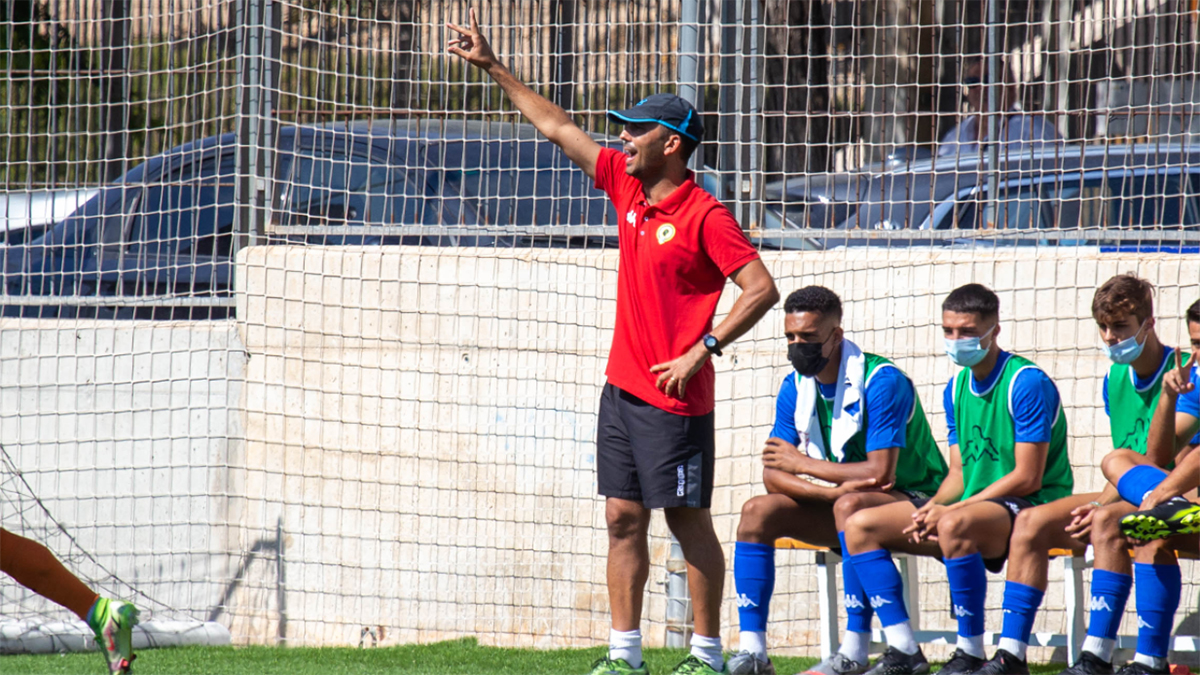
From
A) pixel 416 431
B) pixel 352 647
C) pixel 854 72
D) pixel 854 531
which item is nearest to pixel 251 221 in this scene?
pixel 416 431

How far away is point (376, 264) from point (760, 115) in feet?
6.05

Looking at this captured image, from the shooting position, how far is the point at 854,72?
6070 mm

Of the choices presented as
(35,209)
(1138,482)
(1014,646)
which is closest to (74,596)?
(1014,646)

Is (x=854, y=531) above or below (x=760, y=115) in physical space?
below

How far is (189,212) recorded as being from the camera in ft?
21.8

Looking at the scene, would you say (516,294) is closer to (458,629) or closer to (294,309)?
(294,309)

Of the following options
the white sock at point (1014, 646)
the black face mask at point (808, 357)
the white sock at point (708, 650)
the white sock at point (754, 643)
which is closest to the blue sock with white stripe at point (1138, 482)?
the white sock at point (1014, 646)

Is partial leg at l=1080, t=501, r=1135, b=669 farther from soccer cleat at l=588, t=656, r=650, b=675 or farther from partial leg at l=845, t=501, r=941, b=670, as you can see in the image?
soccer cleat at l=588, t=656, r=650, b=675

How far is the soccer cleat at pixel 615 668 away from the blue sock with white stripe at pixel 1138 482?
168cm

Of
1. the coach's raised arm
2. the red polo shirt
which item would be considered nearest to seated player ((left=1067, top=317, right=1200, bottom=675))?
the red polo shirt

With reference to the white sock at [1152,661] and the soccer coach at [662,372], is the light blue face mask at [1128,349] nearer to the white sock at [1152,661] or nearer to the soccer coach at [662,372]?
the white sock at [1152,661]

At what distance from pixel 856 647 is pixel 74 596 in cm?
254

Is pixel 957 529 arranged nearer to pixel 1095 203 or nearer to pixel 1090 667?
pixel 1090 667

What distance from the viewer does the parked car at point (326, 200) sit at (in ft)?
21.0
